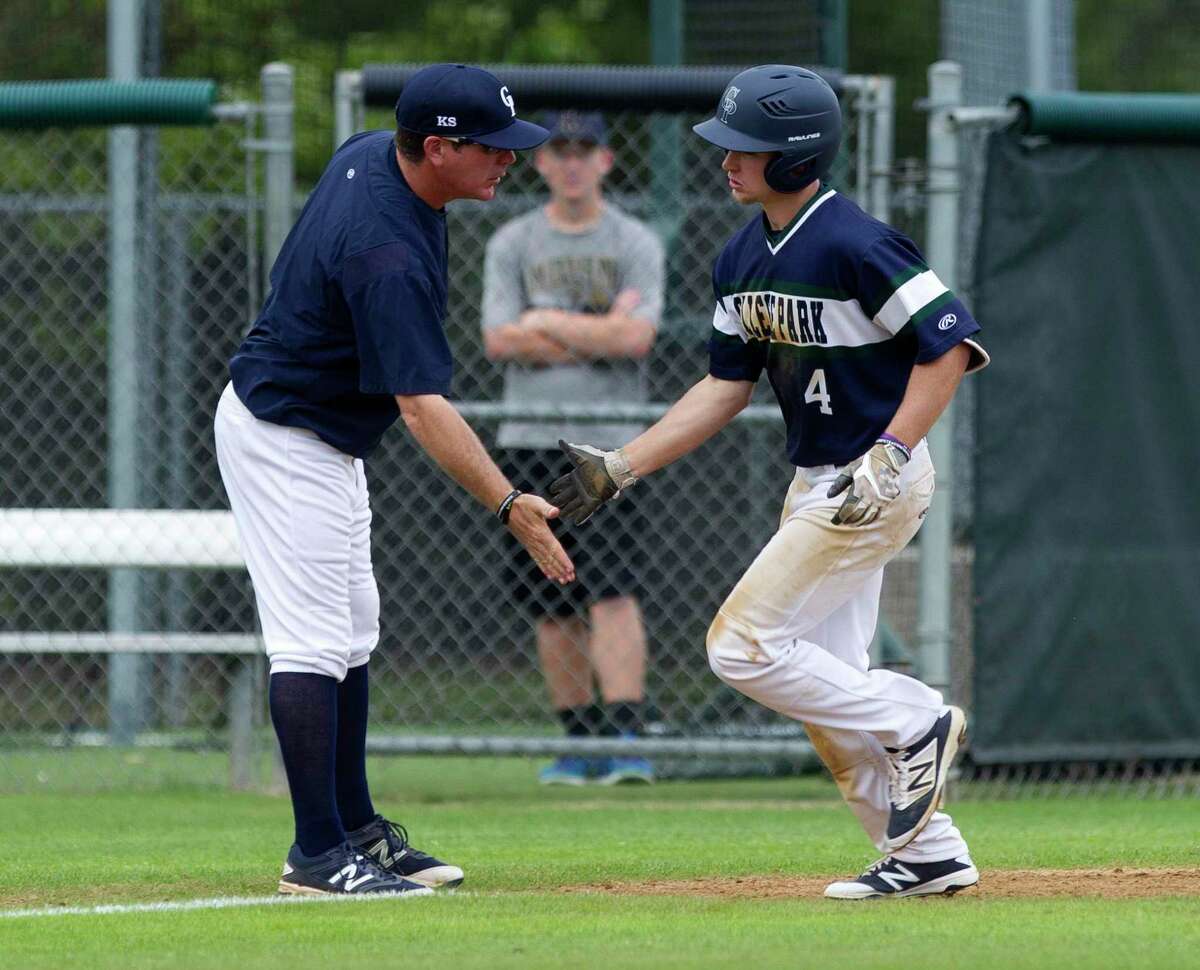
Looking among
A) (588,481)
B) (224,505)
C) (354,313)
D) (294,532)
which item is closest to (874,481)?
(588,481)

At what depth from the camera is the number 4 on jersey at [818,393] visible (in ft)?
16.7

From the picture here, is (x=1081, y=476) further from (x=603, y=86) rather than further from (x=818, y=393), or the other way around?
(x=818, y=393)

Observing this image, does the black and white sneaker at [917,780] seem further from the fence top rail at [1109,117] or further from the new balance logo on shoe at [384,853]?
the fence top rail at [1109,117]

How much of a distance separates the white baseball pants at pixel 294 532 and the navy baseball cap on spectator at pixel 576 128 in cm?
297

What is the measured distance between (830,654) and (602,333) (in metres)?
2.95

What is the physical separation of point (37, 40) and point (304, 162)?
2131mm

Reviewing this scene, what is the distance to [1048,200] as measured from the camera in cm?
756

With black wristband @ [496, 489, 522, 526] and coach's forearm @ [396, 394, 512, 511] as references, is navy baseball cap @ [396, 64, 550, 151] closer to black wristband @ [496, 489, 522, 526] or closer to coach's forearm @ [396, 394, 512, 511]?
coach's forearm @ [396, 394, 512, 511]

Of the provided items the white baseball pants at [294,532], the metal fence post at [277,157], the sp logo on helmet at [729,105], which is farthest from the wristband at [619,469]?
the metal fence post at [277,157]

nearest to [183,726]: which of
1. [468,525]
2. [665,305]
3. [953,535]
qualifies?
[468,525]

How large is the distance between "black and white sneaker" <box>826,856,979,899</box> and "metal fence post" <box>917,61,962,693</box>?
8.29 ft

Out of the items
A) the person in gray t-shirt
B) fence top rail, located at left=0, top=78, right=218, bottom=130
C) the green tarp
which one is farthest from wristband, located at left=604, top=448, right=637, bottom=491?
fence top rail, located at left=0, top=78, right=218, bottom=130

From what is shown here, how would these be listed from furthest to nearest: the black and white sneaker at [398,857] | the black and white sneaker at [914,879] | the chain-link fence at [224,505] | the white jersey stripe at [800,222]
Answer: the chain-link fence at [224,505], the black and white sneaker at [398,857], the white jersey stripe at [800,222], the black and white sneaker at [914,879]

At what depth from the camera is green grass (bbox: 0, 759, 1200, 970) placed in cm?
415
